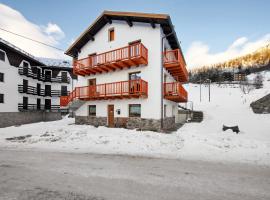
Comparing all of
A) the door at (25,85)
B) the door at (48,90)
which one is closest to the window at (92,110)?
the door at (25,85)

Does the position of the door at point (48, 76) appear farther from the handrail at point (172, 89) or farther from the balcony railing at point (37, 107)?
the handrail at point (172, 89)

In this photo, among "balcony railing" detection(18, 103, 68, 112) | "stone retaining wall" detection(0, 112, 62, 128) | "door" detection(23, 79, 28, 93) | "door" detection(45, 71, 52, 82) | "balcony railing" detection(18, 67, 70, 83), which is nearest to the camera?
"stone retaining wall" detection(0, 112, 62, 128)

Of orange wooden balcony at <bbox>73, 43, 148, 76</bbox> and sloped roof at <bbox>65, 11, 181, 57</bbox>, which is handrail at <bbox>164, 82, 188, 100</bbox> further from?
sloped roof at <bbox>65, 11, 181, 57</bbox>

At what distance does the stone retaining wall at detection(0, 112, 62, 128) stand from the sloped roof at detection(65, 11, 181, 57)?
42.0 feet

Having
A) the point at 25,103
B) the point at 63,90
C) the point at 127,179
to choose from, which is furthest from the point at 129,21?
the point at 63,90

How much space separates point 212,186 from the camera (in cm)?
466

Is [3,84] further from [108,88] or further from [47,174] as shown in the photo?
[47,174]

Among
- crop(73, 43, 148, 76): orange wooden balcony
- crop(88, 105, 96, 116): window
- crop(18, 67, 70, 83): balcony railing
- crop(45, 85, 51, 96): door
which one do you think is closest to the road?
crop(73, 43, 148, 76): orange wooden balcony

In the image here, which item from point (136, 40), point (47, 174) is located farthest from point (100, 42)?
point (47, 174)

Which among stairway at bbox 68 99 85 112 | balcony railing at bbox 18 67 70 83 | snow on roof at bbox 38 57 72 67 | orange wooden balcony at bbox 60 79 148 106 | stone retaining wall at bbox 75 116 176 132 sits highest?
snow on roof at bbox 38 57 72 67

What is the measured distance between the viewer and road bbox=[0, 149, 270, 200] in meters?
4.18

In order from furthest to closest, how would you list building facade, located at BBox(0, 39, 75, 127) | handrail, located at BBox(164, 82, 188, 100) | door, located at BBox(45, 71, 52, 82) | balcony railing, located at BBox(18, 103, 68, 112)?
1. door, located at BBox(45, 71, 52, 82)
2. balcony railing, located at BBox(18, 103, 68, 112)
3. building facade, located at BBox(0, 39, 75, 127)
4. handrail, located at BBox(164, 82, 188, 100)

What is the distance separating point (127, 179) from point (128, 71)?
12551 millimetres

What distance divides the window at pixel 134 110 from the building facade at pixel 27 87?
15500 mm
